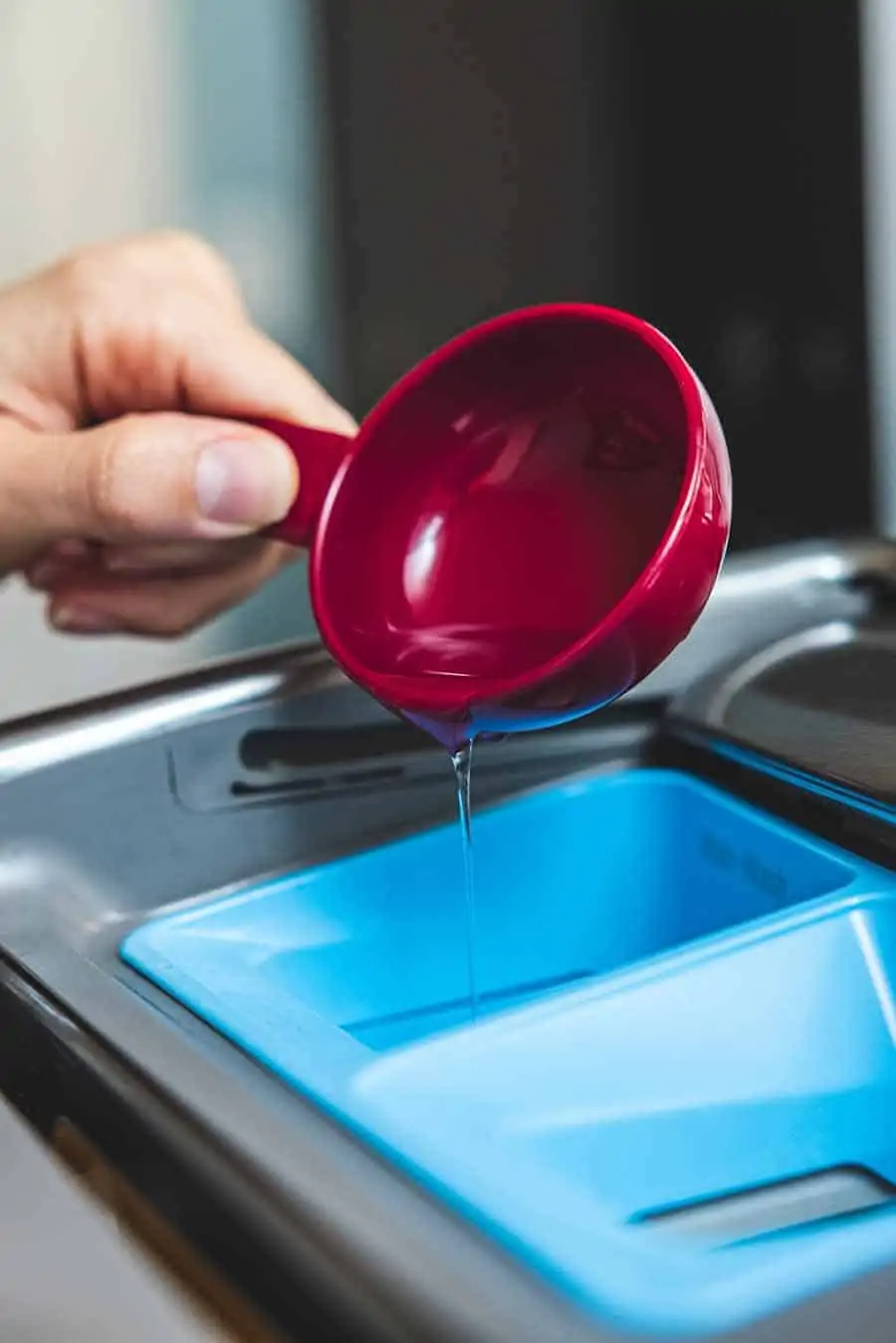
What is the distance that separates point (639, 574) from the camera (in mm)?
501

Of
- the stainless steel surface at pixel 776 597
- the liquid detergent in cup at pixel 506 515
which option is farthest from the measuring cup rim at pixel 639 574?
the stainless steel surface at pixel 776 597

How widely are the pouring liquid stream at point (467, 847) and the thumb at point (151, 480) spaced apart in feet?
0.39

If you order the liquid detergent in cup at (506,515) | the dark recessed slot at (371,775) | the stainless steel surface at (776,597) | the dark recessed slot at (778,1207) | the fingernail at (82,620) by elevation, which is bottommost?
the dark recessed slot at (778,1207)

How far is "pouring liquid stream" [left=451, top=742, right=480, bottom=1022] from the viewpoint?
1.71 feet

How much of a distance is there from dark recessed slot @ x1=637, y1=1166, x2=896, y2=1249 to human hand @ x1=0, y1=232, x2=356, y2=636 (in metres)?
0.28

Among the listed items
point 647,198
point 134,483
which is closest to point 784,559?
point 134,483

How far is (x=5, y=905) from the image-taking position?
0.51 metres

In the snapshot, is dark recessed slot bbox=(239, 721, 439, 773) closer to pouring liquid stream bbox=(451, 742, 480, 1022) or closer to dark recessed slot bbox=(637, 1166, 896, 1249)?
pouring liquid stream bbox=(451, 742, 480, 1022)

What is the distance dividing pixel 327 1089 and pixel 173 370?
38cm

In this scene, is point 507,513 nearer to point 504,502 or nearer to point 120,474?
point 504,502

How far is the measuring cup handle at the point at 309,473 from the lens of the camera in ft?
1.90

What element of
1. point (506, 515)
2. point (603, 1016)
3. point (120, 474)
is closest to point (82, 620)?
point (120, 474)

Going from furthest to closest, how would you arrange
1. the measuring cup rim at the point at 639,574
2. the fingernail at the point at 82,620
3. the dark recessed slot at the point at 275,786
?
1. the fingernail at the point at 82,620
2. the dark recessed slot at the point at 275,786
3. the measuring cup rim at the point at 639,574

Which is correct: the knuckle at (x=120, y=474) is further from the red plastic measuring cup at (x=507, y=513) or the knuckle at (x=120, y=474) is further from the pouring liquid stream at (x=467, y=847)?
the pouring liquid stream at (x=467, y=847)
